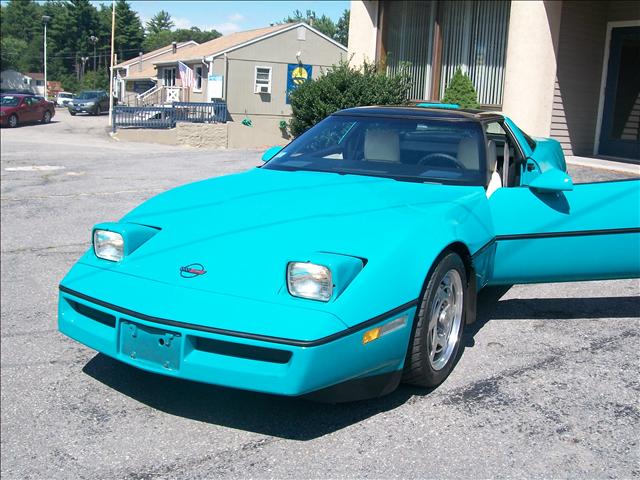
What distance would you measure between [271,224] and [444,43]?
1271cm

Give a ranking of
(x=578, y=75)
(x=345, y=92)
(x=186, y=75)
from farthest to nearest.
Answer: (x=186, y=75) < (x=345, y=92) < (x=578, y=75)

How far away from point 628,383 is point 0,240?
21.9ft

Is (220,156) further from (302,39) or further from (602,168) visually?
(302,39)

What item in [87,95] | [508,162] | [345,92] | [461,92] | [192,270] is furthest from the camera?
[87,95]

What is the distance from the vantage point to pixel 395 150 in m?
4.87

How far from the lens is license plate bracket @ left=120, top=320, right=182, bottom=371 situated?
3.19m

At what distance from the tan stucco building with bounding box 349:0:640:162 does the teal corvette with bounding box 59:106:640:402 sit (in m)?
8.68

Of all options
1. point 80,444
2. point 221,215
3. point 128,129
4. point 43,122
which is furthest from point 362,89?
point 43,122

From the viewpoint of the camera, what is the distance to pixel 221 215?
12.9ft

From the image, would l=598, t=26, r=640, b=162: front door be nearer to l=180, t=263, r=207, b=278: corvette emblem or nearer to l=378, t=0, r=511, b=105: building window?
l=378, t=0, r=511, b=105: building window

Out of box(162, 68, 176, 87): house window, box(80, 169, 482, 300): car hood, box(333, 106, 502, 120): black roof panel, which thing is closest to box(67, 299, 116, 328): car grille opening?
box(80, 169, 482, 300): car hood

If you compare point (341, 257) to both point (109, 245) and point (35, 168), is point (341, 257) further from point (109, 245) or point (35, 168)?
point (35, 168)

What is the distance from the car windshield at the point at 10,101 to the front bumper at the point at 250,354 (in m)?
32.4

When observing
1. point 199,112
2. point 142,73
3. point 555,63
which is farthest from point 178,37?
point 555,63
